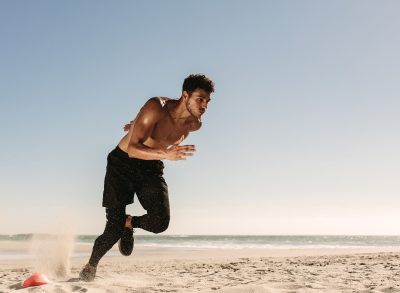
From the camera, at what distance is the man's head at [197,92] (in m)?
4.27

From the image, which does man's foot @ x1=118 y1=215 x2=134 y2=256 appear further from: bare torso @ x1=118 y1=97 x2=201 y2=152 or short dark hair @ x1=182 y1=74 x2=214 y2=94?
short dark hair @ x1=182 y1=74 x2=214 y2=94

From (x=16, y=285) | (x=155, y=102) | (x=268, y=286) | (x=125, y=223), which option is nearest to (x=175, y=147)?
(x=155, y=102)

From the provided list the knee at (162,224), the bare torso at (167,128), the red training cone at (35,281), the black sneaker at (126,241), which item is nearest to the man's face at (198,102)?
the bare torso at (167,128)

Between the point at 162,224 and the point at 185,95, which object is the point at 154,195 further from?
the point at 185,95

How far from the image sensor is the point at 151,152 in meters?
4.01

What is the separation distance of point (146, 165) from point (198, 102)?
962 millimetres

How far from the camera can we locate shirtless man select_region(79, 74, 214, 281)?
4281 mm

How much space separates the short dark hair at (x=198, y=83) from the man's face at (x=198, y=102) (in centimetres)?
4

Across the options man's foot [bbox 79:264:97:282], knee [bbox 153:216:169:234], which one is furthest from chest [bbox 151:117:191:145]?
man's foot [bbox 79:264:97:282]

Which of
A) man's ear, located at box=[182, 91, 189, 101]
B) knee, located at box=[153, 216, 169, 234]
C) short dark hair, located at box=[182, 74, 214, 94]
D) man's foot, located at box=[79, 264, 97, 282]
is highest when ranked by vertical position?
short dark hair, located at box=[182, 74, 214, 94]

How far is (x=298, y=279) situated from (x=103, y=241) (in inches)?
96.6

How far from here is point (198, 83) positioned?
14.0 feet

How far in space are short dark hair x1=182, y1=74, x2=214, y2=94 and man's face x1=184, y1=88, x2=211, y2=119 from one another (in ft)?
0.12

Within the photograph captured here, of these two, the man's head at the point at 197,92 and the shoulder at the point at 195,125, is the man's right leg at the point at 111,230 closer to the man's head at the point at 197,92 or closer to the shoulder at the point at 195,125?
the shoulder at the point at 195,125
